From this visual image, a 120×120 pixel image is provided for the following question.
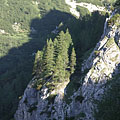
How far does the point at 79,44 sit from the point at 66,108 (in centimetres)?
2917

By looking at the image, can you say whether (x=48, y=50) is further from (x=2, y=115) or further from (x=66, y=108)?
(x=2, y=115)

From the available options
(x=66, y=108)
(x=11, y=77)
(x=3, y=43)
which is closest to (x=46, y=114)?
(x=66, y=108)

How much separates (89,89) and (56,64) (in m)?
14.0

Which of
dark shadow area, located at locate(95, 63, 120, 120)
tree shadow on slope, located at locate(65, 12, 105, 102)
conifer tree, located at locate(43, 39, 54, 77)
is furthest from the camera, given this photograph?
conifer tree, located at locate(43, 39, 54, 77)

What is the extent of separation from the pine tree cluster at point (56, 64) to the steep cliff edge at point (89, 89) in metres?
2.62

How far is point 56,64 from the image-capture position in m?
58.7

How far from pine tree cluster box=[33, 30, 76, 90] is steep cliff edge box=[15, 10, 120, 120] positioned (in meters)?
2.62

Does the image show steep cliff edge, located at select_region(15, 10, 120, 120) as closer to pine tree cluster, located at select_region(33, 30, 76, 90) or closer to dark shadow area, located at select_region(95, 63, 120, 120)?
dark shadow area, located at select_region(95, 63, 120, 120)

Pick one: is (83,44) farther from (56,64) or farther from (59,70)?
(59,70)

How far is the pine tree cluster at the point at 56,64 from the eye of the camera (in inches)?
2291

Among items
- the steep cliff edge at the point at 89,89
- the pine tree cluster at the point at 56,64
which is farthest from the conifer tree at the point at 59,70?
the steep cliff edge at the point at 89,89

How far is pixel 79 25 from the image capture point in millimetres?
93188

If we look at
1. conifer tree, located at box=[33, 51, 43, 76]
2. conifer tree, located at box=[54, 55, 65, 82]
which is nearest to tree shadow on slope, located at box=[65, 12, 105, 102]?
conifer tree, located at box=[54, 55, 65, 82]

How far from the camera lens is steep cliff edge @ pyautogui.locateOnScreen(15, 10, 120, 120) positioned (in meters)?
46.7
